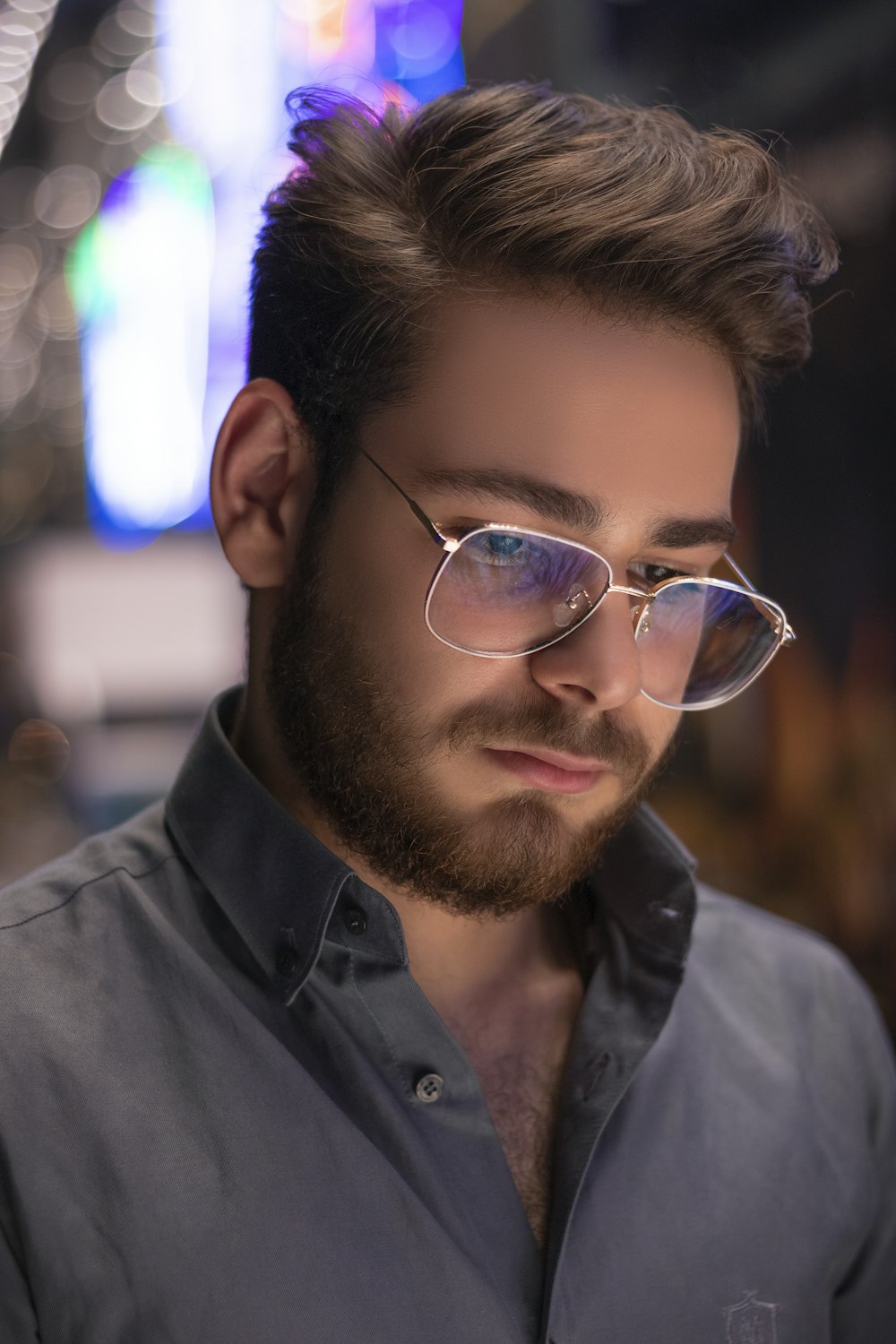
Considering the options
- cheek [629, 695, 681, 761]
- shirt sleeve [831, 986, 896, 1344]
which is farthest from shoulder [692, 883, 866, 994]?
cheek [629, 695, 681, 761]

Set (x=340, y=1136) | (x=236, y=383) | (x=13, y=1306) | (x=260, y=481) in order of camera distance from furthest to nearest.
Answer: (x=236, y=383)
(x=260, y=481)
(x=340, y=1136)
(x=13, y=1306)

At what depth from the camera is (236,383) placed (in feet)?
18.2

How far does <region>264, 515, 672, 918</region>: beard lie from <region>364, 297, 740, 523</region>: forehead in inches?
8.4

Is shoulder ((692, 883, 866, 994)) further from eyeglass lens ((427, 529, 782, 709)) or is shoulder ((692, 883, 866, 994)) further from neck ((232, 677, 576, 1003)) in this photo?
eyeglass lens ((427, 529, 782, 709))

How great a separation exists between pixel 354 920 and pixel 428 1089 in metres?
0.21

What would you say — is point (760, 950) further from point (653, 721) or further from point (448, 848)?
point (448, 848)

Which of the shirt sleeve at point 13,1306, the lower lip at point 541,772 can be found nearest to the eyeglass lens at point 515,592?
the lower lip at point 541,772

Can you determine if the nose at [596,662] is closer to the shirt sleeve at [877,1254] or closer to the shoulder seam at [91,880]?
the shoulder seam at [91,880]

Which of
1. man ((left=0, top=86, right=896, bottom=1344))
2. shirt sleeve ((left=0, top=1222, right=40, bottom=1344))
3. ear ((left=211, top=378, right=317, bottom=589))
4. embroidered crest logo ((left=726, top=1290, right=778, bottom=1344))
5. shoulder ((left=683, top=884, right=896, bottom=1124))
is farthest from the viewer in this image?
shoulder ((left=683, top=884, right=896, bottom=1124))

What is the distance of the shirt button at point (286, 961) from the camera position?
143 centimetres

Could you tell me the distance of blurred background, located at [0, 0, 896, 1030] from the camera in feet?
8.29

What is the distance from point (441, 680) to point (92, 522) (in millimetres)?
5555

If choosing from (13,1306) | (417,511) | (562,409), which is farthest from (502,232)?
(13,1306)

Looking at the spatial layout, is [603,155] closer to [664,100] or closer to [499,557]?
[499,557]
